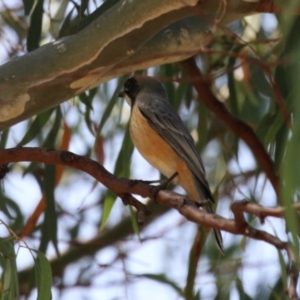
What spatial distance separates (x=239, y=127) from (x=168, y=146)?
33 cm

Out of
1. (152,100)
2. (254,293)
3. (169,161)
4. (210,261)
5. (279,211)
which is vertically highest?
(152,100)

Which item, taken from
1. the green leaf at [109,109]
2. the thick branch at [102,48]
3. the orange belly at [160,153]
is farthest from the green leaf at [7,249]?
the orange belly at [160,153]

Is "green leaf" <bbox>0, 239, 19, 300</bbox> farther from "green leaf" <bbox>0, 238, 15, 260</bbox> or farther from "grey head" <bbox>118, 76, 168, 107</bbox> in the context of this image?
"grey head" <bbox>118, 76, 168, 107</bbox>

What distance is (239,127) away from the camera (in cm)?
316

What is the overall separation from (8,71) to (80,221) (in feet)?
7.69

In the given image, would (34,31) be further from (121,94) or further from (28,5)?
(121,94)

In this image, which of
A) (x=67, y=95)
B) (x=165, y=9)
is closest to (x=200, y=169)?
(x=67, y=95)

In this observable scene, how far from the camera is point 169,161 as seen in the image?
130 inches

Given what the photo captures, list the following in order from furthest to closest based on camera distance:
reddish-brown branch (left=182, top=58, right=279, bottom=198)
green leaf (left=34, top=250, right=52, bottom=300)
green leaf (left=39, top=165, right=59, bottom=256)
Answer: green leaf (left=39, top=165, right=59, bottom=256) → reddish-brown branch (left=182, top=58, right=279, bottom=198) → green leaf (left=34, top=250, right=52, bottom=300)

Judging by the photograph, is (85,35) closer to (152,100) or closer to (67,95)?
(67,95)

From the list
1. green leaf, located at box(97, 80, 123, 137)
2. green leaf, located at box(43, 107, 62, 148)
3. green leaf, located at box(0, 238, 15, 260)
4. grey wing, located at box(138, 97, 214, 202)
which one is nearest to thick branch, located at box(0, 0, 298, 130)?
green leaf, located at box(0, 238, 15, 260)

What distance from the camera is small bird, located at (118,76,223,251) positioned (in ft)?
10.6

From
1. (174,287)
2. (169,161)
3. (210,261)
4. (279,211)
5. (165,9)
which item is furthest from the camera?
(210,261)

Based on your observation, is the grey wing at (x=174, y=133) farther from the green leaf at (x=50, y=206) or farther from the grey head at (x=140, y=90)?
the green leaf at (x=50, y=206)
